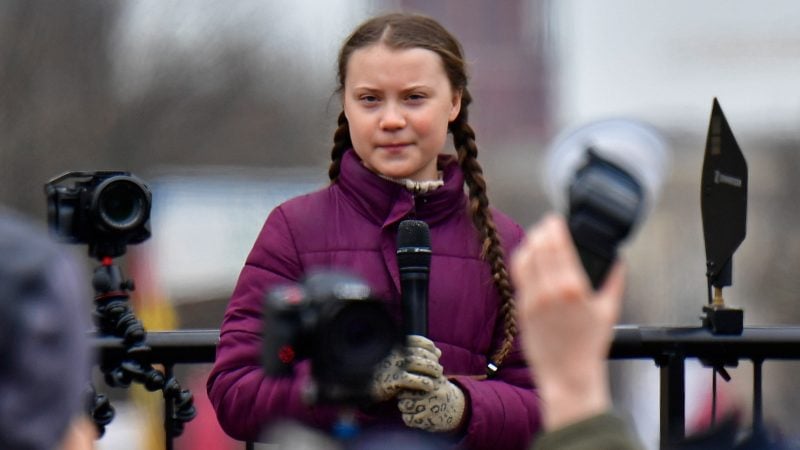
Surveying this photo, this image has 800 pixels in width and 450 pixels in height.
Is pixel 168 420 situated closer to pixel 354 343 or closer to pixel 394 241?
pixel 394 241

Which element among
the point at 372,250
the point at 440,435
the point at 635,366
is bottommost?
the point at 635,366

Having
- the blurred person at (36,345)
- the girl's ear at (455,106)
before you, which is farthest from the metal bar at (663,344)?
the blurred person at (36,345)

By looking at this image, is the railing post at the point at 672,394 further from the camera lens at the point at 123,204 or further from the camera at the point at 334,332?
the camera at the point at 334,332

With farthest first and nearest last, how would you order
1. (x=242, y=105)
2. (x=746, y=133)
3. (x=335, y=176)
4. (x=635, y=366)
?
(x=746, y=133) → (x=635, y=366) → (x=242, y=105) → (x=335, y=176)

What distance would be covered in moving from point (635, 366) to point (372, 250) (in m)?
26.5

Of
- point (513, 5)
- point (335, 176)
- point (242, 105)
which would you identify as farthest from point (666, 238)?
point (513, 5)

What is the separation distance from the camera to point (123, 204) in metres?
5.02

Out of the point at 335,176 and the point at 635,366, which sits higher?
the point at 335,176

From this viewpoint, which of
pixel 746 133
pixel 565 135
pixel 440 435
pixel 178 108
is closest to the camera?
pixel 565 135

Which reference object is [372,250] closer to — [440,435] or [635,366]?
[440,435]

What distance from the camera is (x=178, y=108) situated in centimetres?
2603

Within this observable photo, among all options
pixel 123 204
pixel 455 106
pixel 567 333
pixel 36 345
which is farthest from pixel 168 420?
pixel 567 333

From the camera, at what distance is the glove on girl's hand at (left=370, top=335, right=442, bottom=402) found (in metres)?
3.88

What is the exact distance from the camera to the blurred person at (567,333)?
2.19 metres
